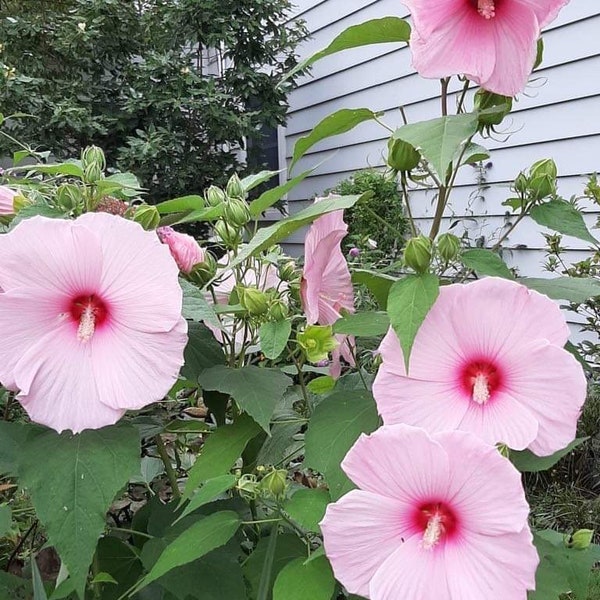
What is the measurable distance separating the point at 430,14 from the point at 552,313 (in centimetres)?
29

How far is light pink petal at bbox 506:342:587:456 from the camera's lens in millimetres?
615

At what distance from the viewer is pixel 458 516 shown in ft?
2.04

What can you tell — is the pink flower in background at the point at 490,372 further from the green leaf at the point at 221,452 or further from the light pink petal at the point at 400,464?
the green leaf at the point at 221,452

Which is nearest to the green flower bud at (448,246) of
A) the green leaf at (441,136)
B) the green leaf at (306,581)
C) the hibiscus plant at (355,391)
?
the hibiscus plant at (355,391)

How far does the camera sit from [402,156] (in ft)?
2.39

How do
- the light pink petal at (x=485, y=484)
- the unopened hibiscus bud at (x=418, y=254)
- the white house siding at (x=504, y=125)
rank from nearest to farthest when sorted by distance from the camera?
1. the light pink petal at (x=485, y=484)
2. the unopened hibiscus bud at (x=418, y=254)
3. the white house siding at (x=504, y=125)

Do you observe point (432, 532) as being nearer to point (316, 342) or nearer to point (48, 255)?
point (316, 342)

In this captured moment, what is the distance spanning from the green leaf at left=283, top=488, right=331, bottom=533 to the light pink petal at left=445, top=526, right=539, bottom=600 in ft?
0.45

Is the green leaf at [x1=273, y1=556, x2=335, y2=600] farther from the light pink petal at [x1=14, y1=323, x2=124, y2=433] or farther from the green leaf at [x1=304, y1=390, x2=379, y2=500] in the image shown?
the light pink petal at [x1=14, y1=323, x2=124, y2=433]

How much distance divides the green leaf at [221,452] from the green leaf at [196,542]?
0.04 meters

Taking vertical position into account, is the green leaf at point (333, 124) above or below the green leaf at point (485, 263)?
above

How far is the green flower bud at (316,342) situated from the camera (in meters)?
0.80

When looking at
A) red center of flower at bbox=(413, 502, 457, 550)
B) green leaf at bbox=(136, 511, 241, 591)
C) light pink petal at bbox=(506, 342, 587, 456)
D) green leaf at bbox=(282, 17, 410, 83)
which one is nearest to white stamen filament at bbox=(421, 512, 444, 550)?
red center of flower at bbox=(413, 502, 457, 550)

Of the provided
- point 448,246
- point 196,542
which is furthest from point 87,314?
point 448,246
